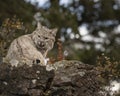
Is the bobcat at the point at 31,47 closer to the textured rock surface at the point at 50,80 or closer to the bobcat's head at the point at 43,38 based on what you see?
the bobcat's head at the point at 43,38

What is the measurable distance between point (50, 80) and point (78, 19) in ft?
51.9

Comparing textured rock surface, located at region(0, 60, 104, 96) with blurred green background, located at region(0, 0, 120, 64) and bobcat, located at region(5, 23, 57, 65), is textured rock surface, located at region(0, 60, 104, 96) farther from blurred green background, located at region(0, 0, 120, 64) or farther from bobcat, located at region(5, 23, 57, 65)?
blurred green background, located at region(0, 0, 120, 64)

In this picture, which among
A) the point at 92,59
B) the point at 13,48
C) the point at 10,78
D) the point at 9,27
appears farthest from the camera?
the point at 92,59

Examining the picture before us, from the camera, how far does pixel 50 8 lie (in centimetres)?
2512

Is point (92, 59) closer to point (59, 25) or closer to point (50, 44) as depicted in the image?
point (59, 25)

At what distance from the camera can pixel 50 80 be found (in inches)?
481

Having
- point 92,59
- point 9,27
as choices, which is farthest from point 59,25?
point 9,27

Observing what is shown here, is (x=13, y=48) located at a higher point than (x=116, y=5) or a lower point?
lower

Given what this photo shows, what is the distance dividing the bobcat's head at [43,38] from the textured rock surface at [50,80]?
146 cm

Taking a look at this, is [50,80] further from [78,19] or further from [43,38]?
[78,19]

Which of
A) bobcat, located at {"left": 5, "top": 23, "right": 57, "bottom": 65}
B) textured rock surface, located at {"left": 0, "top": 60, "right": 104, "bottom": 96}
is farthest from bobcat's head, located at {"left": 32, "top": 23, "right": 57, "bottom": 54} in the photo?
textured rock surface, located at {"left": 0, "top": 60, "right": 104, "bottom": 96}

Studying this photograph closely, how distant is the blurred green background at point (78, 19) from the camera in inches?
937

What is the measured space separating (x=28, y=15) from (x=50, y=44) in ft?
31.4

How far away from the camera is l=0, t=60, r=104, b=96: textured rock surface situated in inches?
467
